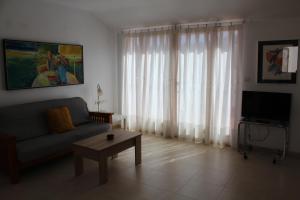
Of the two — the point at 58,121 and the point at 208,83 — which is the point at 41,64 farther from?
the point at 208,83

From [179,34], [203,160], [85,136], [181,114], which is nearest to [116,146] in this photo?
[85,136]

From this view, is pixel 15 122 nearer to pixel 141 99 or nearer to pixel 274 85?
pixel 141 99

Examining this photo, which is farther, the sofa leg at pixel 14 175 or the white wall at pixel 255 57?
the white wall at pixel 255 57

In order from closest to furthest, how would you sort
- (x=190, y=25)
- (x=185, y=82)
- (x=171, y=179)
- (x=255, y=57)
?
(x=171, y=179) → (x=255, y=57) → (x=190, y=25) → (x=185, y=82)

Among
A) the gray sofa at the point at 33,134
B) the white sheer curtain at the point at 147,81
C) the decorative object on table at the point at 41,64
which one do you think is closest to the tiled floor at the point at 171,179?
the gray sofa at the point at 33,134

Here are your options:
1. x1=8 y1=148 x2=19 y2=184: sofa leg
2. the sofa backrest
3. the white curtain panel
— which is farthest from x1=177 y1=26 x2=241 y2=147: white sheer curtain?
x1=8 y1=148 x2=19 y2=184: sofa leg

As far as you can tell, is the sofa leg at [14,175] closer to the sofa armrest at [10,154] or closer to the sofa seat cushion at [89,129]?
the sofa armrest at [10,154]

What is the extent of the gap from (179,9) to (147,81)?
64.2 inches

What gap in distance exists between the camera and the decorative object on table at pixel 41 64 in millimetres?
3791

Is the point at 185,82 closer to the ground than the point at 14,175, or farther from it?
farther from it

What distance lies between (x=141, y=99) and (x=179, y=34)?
1.58m

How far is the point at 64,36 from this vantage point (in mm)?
4578

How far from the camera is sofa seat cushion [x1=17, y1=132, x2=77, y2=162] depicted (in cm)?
321

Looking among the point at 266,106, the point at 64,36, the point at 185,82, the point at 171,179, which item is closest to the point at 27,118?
the point at 64,36
